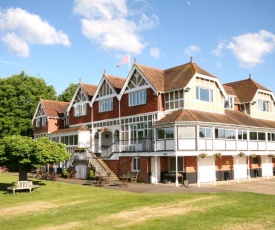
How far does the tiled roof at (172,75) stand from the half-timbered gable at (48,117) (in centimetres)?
1807

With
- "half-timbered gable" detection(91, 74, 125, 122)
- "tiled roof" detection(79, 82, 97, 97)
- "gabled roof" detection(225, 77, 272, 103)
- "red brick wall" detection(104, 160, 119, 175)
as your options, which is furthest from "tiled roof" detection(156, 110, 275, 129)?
"tiled roof" detection(79, 82, 97, 97)

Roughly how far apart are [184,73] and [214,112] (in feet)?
15.3

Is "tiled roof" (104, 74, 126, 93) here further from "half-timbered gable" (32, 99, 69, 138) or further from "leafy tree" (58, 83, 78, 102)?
"leafy tree" (58, 83, 78, 102)

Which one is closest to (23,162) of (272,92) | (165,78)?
(165,78)

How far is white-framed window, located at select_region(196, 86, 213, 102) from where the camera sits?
3219cm

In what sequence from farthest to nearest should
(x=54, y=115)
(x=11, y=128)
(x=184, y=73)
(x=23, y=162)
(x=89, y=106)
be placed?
(x=11, y=128) → (x=54, y=115) → (x=89, y=106) → (x=184, y=73) → (x=23, y=162)

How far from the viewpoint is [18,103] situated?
180 ft

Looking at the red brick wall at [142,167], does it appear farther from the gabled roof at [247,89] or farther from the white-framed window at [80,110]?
the gabled roof at [247,89]

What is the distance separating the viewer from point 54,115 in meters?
47.7

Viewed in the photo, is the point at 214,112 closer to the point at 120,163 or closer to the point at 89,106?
the point at 120,163

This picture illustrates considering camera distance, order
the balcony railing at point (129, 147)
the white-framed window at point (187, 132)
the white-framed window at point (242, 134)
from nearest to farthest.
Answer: the white-framed window at point (187, 132)
the balcony railing at point (129, 147)
the white-framed window at point (242, 134)

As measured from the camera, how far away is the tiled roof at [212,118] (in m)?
28.9

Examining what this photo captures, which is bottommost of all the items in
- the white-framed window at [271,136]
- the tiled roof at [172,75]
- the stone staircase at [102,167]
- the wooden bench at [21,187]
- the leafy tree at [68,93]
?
the wooden bench at [21,187]

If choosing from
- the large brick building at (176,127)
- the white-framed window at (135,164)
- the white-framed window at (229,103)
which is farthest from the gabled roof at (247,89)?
the white-framed window at (135,164)
